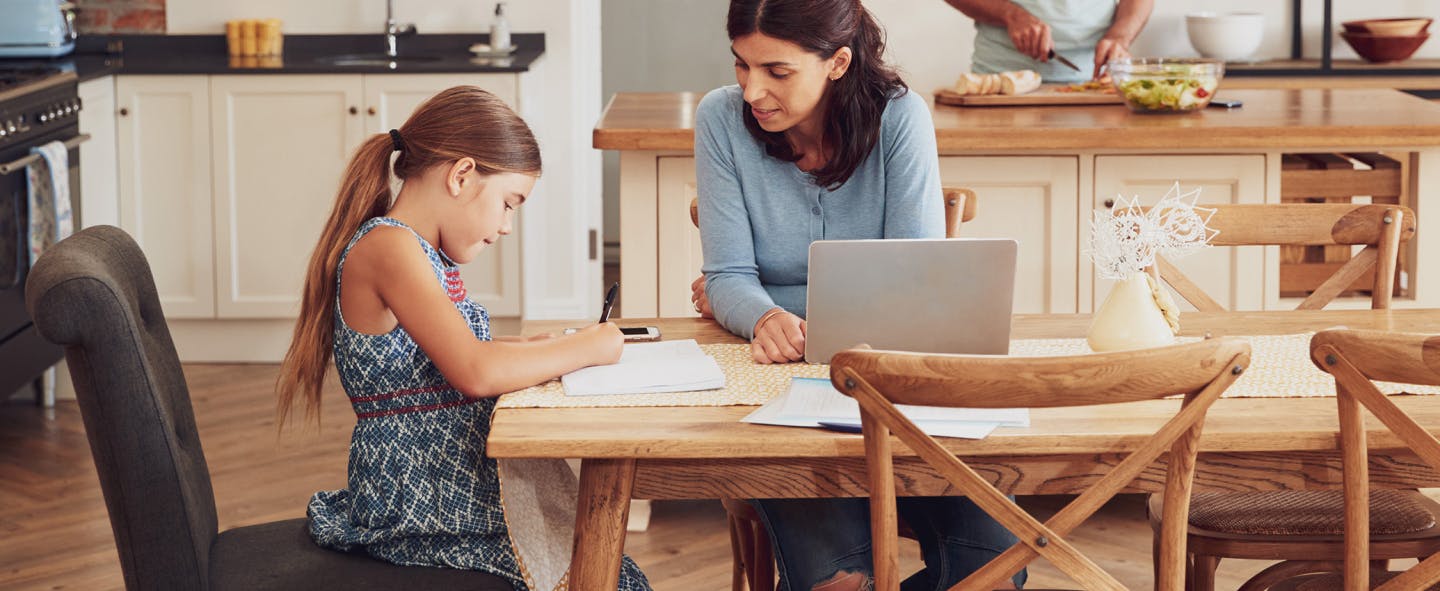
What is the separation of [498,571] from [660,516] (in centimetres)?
156

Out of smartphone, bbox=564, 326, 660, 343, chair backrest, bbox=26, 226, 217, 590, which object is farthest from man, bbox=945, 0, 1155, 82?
chair backrest, bbox=26, 226, 217, 590

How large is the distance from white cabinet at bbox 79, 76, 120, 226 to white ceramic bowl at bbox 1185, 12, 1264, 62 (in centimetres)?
370

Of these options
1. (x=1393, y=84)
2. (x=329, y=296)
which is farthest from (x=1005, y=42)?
(x=329, y=296)

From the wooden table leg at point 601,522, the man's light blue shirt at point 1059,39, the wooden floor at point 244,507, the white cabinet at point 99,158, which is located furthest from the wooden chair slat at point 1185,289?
the white cabinet at point 99,158

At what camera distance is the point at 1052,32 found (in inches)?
177

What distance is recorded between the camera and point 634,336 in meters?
2.15

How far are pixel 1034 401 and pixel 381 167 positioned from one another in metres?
0.93

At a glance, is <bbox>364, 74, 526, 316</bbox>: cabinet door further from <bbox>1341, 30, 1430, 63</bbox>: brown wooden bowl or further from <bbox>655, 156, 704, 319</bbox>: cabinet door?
<bbox>1341, 30, 1430, 63</bbox>: brown wooden bowl

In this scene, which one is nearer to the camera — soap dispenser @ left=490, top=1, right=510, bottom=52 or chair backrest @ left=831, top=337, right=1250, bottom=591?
chair backrest @ left=831, top=337, right=1250, bottom=591

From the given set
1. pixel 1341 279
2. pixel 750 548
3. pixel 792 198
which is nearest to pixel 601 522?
pixel 750 548

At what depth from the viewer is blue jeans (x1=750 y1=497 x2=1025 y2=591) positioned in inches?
77.1

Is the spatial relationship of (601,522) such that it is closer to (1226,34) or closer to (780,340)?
(780,340)

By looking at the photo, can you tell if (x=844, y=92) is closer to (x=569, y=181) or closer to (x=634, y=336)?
(x=634, y=336)

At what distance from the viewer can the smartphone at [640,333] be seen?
2141 millimetres
